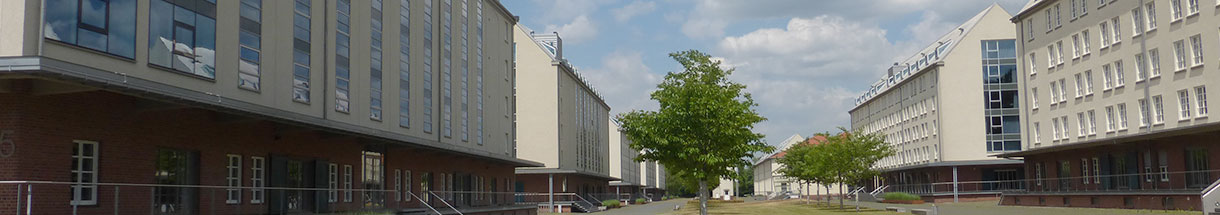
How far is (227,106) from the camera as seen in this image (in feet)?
63.5

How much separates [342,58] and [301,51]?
114 inches

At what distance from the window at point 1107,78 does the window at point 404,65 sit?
100 feet

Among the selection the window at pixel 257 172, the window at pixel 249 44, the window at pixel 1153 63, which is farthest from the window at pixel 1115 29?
A: the window at pixel 257 172

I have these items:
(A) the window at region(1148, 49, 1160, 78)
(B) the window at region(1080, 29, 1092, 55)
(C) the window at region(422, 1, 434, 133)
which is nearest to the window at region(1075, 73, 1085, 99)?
(B) the window at region(1080, 29, 1092, 55)

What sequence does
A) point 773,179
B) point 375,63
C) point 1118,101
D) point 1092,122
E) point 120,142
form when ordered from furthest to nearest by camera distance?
point 773,179
point 1092,122
point 1118,101
point 375,63
point 120,142

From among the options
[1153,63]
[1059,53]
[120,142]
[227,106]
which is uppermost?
[1059,53]

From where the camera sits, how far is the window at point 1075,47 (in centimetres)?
4788

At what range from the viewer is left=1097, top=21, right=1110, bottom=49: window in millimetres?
44531

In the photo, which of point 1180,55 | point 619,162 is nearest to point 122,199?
point 1180,55

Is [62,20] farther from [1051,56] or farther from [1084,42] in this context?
[1051,56]

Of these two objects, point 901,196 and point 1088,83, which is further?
point 901,196

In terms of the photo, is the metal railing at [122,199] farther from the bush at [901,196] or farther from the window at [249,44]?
the bush at [901,196]

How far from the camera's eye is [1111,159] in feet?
143

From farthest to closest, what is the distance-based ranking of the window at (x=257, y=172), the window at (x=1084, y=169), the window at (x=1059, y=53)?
the window at (x=1059, y=53) → the window at (x=1084, y=169) → the window at (x=257, y=172)
